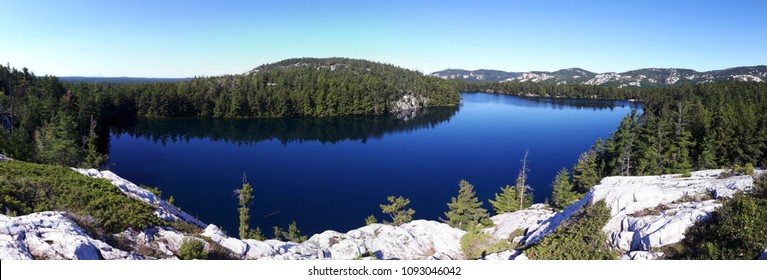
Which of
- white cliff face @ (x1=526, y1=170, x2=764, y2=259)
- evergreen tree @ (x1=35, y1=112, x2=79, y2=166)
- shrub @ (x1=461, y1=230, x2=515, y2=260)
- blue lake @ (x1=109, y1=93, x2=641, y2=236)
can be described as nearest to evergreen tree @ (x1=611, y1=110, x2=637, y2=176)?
blue lake @ (x1=109, y1=93, x2=641, y2=236)

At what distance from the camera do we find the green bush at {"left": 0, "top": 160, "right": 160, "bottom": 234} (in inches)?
559

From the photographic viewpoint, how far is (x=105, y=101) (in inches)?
4006

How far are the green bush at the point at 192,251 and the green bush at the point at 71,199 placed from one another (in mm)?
2382

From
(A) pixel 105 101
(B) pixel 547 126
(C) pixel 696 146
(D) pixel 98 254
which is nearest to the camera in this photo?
(D) pixel 98 254

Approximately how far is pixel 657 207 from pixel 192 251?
20.8 m

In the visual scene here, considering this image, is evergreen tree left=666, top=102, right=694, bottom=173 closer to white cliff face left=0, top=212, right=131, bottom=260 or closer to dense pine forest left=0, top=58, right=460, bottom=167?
white cliff face left=0, top=212, right=131, bottom=260

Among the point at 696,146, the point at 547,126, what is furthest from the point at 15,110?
the point at 547,126

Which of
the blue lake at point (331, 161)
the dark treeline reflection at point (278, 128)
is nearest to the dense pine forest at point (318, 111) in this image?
the dark treeline reflection at point (278, 128)

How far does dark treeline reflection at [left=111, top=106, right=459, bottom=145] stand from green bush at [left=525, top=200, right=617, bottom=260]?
72905mm

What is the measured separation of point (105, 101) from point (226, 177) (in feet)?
236

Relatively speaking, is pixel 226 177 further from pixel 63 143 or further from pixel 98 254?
pixel 98 254

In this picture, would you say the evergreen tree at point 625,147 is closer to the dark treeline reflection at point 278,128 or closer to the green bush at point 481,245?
the green bush at point 481,245

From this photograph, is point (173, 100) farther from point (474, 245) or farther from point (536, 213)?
point (474, 245)

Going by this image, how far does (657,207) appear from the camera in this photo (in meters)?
18.3
